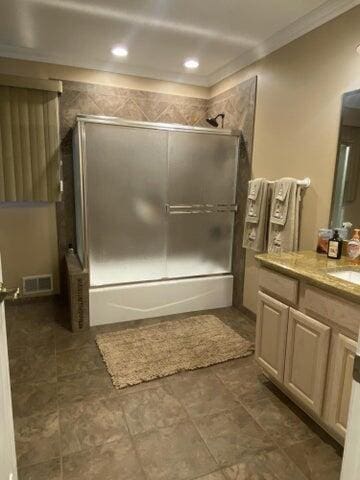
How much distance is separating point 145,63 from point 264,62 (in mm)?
1205

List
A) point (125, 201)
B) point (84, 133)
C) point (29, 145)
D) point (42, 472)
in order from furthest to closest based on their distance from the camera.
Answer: point (29, 145) < point (125, 201) < point (84, 133) < point (42, 472)

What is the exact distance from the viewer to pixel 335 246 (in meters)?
2.02

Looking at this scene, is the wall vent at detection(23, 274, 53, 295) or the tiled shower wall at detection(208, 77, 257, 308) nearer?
the tiled shower wall at detection(208, 77, 257, 308)

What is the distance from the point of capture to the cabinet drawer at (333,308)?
1.44 m

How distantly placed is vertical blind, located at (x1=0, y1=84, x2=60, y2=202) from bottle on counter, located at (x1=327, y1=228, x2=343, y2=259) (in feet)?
8.25

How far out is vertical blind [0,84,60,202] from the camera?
289 centimetres

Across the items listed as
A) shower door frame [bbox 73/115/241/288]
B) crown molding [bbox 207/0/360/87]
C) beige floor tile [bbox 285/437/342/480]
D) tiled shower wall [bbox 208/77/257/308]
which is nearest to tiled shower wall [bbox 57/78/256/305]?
tiled shower wall [bbox 208/77/257/308]

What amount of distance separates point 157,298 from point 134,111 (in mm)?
2018

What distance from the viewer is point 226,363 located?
238cm

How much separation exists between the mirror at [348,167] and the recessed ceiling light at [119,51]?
1.96m

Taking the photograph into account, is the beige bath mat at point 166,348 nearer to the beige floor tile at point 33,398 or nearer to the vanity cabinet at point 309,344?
the beige floor tile at point 33,398

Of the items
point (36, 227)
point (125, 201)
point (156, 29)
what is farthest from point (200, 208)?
point (36, 227)

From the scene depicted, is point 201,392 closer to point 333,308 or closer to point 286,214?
point 333,308

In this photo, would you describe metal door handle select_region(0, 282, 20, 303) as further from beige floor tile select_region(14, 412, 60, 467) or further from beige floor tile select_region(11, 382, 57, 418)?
beige floor tile select_region(11, 382, 57, 418)
